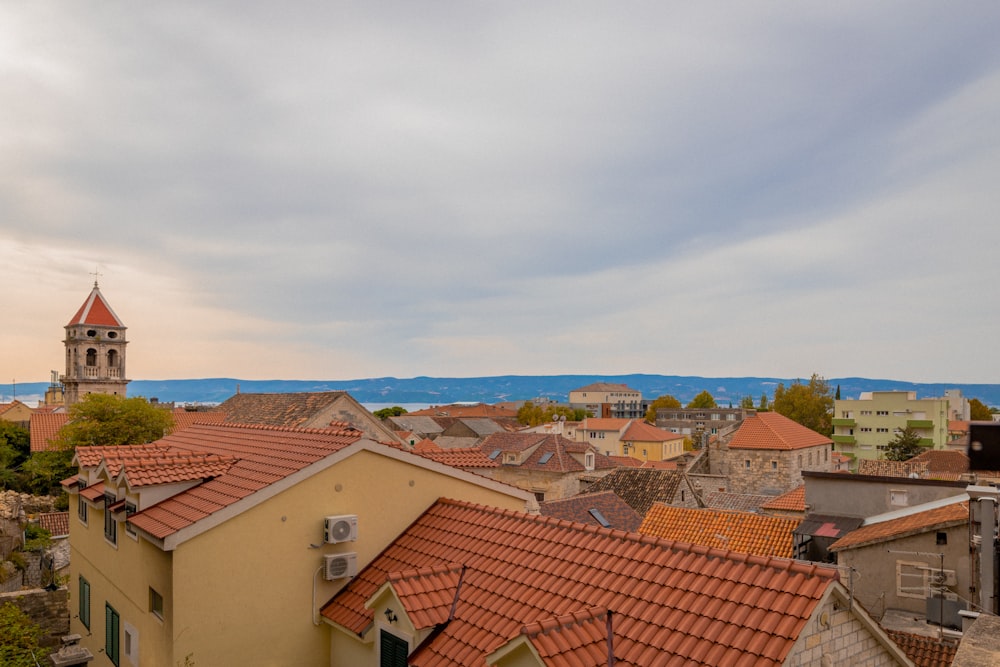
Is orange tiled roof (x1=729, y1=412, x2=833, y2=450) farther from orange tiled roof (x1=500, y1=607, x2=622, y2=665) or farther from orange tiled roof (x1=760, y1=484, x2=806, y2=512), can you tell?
orange tiled roof (x1=500, y1=607, x2=622, y2=665)

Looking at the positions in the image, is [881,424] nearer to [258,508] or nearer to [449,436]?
[449,436]

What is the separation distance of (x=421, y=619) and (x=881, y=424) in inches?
3206

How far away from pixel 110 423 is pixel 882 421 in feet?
265

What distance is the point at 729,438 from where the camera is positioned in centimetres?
5356

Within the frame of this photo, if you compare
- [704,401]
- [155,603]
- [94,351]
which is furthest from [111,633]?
[704,401]

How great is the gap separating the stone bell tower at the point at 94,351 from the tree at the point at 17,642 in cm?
6158

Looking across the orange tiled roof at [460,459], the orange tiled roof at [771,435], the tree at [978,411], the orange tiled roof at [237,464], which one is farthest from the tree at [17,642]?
the tree at [978,411]

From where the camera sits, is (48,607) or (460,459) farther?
(48,607)

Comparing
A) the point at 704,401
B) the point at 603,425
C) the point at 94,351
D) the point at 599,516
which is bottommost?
the point at 603,425

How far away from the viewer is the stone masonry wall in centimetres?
631

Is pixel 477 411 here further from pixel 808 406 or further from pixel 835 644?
pixel 835 644

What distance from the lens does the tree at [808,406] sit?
78188 millimetres

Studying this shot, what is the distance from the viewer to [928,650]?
36.8 feet

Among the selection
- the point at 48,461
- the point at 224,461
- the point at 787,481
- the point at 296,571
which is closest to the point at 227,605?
the point at 296,571
